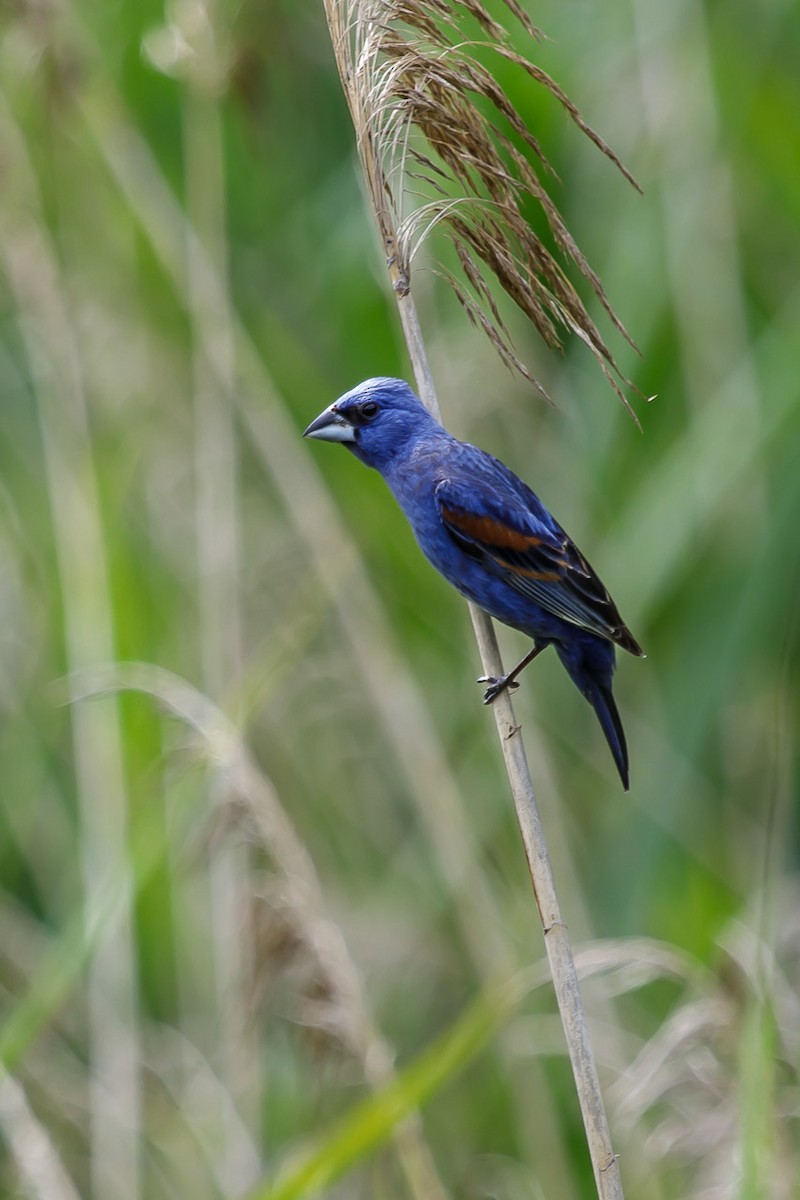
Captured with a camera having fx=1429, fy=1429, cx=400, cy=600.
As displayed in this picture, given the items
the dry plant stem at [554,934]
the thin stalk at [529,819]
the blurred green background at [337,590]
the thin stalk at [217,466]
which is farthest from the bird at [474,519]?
the thin stalk at [217,466]

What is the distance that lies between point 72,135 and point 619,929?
237 cm

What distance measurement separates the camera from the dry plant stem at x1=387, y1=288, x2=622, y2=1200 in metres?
1.75

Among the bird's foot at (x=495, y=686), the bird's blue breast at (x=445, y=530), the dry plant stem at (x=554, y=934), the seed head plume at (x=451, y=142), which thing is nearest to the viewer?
the dry plant stem at (x=554, y=934)

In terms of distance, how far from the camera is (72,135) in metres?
3.63

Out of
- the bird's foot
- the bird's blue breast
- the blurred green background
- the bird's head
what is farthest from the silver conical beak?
the bird's foot

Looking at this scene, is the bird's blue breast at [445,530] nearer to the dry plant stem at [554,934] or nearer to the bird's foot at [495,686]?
the bird's foot at [495,686]

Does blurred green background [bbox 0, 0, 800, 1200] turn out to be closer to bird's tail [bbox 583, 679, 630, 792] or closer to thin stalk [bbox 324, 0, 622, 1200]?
bird's tail [bbox 583, 679, 630, 792]

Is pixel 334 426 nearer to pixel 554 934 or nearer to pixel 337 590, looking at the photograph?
pixel 337 590

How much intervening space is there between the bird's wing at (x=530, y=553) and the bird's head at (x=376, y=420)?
133mm

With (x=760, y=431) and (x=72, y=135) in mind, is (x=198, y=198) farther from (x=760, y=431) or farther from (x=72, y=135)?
(x=760, y=431)

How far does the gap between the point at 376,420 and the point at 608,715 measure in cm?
74

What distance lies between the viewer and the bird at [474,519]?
101 inches

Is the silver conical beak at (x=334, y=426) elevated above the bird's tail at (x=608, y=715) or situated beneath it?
elevated above

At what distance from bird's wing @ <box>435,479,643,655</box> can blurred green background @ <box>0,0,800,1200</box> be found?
12.9 inches
